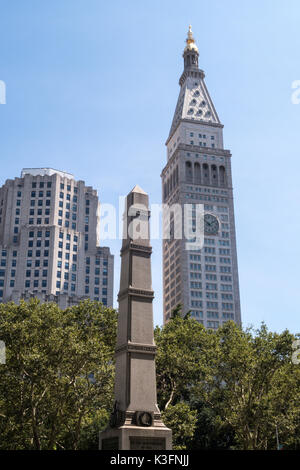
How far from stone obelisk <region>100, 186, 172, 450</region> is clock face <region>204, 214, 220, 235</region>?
104m

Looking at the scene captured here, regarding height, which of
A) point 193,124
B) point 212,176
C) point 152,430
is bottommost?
point 152,430

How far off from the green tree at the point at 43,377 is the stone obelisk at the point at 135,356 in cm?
1103

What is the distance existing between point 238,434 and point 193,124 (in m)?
115

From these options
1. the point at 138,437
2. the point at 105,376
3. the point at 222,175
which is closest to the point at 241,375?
the point at 105,376

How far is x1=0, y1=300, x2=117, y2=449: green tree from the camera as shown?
109ft

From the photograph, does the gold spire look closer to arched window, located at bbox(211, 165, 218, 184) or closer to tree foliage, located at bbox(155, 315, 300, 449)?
arched window, located at bbox(211, 165, 218, 184)

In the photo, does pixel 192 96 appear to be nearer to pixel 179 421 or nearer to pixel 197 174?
pixel 197 174

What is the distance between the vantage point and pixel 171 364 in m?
37.6

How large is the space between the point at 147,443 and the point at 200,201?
113147mm

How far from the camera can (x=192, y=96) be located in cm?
14838

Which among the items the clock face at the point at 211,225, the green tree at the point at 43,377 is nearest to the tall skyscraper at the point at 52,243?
the clock face at the point at 211,225

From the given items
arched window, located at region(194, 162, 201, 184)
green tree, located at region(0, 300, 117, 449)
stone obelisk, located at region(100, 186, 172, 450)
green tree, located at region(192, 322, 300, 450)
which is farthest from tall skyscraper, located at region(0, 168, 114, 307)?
stone obelisk, located at region(100, 186, 172, 450)
